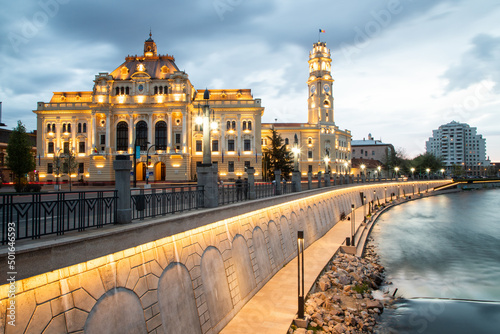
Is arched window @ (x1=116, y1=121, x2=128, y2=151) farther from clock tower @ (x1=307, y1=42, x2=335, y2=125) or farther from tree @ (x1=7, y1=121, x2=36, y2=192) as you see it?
clock tower @ (x1=307, y1=42, x2=335, y2=125)

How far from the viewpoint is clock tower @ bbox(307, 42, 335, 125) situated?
82125 mm

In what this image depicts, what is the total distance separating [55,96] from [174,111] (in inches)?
942

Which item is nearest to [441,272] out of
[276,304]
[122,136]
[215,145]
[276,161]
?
[276,304]

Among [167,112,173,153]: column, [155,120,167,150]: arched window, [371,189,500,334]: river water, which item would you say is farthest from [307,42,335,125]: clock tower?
[371,189,500,334]: river water

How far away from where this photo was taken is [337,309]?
1398 cm

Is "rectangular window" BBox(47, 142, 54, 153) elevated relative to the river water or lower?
elevated

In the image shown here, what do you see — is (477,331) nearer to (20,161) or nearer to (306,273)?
(306,273)

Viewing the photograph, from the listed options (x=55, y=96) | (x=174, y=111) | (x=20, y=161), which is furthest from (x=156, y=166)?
(x=55, y=96)

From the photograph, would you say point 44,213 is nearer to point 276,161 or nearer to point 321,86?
point 276,161

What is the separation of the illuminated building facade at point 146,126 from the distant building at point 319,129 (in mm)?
18521

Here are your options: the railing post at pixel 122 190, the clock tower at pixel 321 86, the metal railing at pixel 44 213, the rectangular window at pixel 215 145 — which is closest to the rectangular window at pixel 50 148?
the rectangular window at pixel 215 145

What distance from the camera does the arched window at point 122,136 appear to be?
5519 cm

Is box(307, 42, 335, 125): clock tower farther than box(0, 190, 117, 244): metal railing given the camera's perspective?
Yes

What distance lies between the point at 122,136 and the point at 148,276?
170 feet
